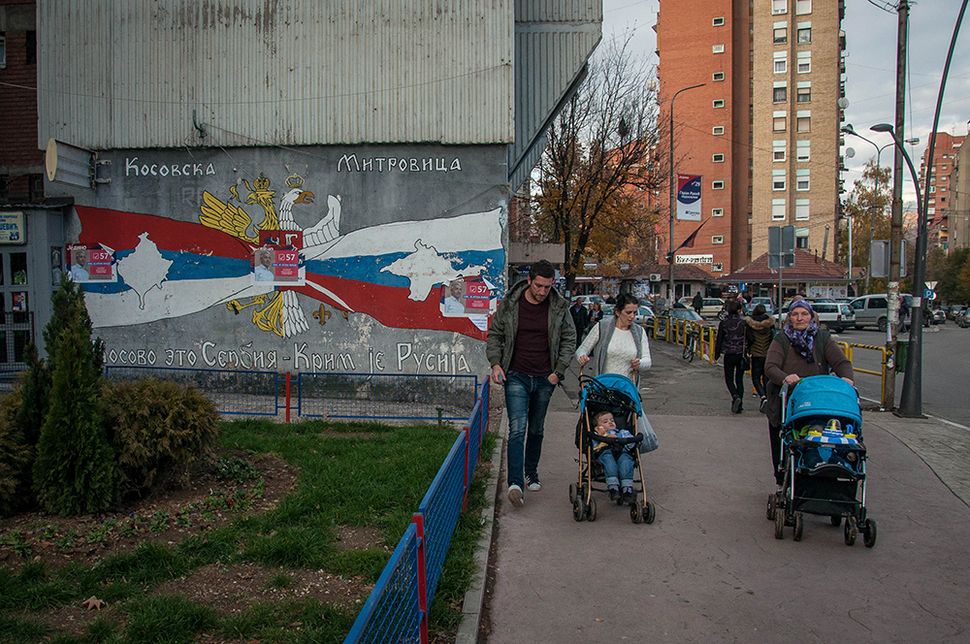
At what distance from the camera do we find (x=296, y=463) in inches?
305

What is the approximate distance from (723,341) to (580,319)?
35.9 ft

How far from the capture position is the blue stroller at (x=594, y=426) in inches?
248

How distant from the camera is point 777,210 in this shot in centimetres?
6681

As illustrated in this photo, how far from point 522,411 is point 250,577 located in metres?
2.66

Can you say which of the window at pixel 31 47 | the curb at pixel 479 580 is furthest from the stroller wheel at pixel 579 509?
the window at pixel 31 47

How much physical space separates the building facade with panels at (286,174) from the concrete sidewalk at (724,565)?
4931 mm

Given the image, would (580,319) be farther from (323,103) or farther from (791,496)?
(791,496)

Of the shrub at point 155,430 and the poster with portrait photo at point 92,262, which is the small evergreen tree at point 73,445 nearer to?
the shrub at point 155,430

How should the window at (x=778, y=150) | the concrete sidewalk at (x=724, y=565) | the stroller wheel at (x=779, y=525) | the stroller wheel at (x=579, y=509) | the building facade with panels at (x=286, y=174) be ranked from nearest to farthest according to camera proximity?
the concrete sidewalk at (x=724, y=565) → the stroller wheel at (x=779, y=525) → the stroller wheel at (x=579, y=509) → the building facade with panels at (x=286, y=174) → the window at (x=778, y=150)

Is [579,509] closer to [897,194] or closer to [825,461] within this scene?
[825,461]

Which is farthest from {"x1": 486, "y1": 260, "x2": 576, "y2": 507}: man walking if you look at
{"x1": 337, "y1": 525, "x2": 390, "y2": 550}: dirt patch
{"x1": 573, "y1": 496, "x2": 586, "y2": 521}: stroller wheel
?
{"x1": 337, "y1": 525, "x2": 390, "y2": 550}: dirt patch

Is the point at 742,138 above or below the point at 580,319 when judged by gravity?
above

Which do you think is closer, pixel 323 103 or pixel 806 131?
pixel 323 103

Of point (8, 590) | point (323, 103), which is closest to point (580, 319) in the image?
point (323, 103)
